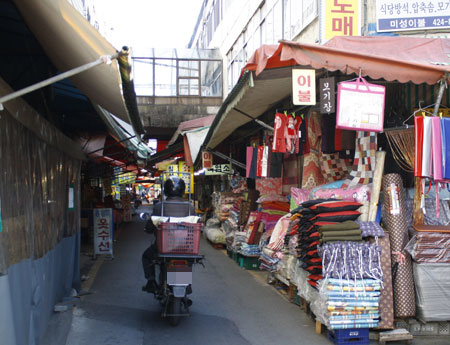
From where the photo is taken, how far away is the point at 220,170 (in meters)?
16.4

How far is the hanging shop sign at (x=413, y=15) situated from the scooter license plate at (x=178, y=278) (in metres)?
6.15

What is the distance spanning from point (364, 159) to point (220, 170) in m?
9.53

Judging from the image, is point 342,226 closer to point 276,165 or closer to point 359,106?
point 359,106

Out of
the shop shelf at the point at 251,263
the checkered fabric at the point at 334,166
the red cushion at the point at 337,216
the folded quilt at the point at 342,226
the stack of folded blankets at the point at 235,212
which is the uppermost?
the checkered fabric at the point at 334,166

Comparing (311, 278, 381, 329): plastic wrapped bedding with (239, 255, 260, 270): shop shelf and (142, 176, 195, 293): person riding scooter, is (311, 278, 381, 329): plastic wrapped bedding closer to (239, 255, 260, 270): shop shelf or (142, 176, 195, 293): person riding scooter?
(142, 176, 195, 293): person riding scooter

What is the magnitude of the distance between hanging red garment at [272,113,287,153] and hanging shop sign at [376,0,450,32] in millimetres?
2810

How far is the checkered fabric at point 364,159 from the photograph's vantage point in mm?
6964

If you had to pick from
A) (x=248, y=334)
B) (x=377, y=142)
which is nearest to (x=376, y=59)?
(x=377, y=142)

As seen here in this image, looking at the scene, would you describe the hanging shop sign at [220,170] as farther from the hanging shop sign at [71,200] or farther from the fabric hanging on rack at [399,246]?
the fabric hanging on rack at [399,246]

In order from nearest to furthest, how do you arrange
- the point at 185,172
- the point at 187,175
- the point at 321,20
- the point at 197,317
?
the point at 197,317 < the point at 321,20 < the point at 185,172 < the point at 187,175

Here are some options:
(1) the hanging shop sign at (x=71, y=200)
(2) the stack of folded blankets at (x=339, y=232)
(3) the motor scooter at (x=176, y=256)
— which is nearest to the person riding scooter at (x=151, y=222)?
(3) the motor scooter at (x=176, y=256)

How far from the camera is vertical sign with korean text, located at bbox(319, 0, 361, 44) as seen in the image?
9305 millimetres

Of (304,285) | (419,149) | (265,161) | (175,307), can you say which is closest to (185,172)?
(265,161)

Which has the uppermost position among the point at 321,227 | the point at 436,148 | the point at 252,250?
the point at 436,148
